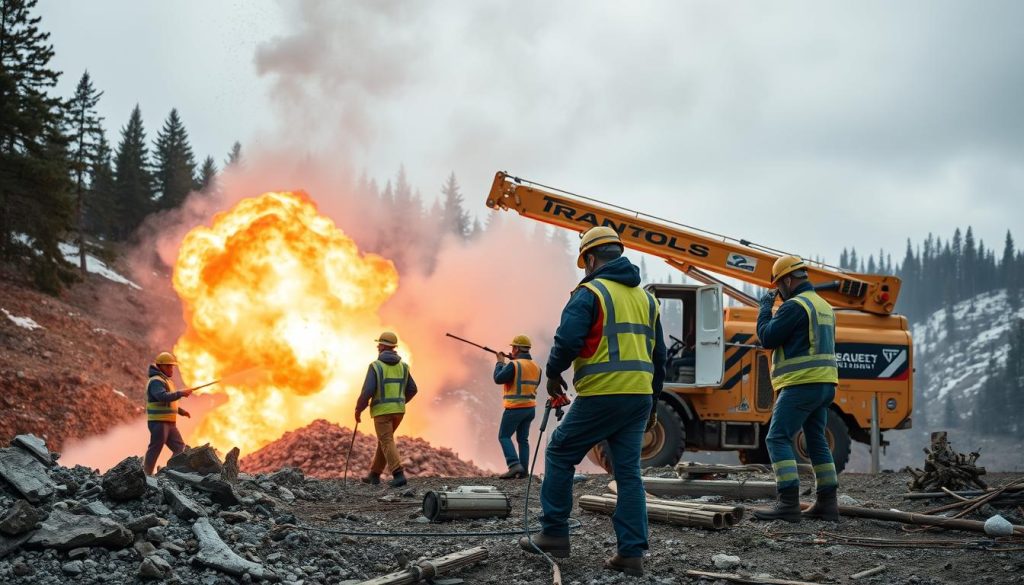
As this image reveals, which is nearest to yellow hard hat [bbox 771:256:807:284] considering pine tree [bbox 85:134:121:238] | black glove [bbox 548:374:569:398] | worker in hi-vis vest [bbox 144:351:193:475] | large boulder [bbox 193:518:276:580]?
black glove [bbox 548:374:569:398]

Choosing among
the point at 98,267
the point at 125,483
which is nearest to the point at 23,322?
the point at 98,267

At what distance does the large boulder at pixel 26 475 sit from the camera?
17.3 ft

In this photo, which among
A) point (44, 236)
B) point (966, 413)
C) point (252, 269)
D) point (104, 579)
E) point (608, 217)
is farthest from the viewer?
point (966, 413)

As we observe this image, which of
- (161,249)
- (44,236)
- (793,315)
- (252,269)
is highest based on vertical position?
(161,249)

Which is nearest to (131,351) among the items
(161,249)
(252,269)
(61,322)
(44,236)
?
(61,322)

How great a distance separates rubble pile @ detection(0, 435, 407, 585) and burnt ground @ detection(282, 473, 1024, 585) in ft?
1.50

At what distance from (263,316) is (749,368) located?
405 inches

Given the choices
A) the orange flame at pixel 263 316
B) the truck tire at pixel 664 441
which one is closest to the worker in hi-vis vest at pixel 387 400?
the truck tire at pixel 664 441

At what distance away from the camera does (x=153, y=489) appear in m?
5.78

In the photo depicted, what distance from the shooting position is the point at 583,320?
4.88 meters

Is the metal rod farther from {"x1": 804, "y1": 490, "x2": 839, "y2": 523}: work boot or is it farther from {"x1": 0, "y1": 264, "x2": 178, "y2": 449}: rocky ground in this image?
{"x1": 0, "y1": 264, "x2": 178, "y2": 449}: rocky ground

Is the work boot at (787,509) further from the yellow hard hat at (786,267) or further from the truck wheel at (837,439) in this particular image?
the truck wheel at (837,439)

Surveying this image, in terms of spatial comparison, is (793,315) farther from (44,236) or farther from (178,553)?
(44,236)

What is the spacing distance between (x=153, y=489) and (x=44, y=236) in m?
23.0
